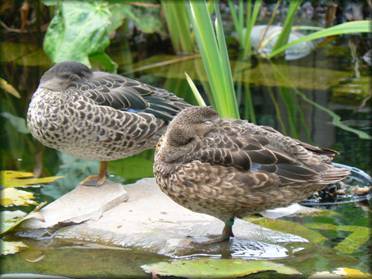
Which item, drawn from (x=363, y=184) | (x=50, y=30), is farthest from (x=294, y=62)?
(x=363, y=184)

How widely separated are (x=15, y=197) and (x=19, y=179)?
400 millimetres

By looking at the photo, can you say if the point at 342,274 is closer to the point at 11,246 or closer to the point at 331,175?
the point at 331,175

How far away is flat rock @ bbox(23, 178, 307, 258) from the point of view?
4477mm

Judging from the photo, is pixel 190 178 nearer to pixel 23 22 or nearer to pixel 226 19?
pixel 23 22

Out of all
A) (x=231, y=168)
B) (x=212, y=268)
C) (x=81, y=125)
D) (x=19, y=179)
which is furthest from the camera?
(x=19, y=179)

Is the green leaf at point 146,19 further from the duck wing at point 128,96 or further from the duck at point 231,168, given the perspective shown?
the duck at point 231,168

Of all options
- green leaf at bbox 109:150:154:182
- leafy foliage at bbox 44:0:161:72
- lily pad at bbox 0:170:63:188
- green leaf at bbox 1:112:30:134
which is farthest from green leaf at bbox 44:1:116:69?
lily pad at bbox 0:170:63:188

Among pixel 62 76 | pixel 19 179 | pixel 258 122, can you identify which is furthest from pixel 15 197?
pixel 258 122

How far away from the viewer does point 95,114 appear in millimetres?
5000

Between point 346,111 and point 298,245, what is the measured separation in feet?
9.35

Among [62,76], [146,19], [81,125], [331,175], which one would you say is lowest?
[331,175]

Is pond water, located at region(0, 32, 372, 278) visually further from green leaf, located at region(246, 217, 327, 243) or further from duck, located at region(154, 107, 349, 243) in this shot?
duck, located at region(154, 107, 349, 243)

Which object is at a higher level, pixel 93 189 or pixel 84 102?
pixel 84 102

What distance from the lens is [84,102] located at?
5.02m
